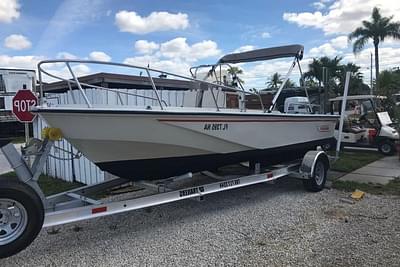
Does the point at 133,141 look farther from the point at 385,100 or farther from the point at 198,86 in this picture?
the point at 385,100

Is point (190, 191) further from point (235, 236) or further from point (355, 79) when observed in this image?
point (355, 79)

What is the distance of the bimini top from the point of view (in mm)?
6758

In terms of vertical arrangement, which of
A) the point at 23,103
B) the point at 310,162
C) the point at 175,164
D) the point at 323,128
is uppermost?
the point at 23,103

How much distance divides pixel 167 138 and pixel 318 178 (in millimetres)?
3246

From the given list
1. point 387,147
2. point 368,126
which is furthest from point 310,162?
point 368,126

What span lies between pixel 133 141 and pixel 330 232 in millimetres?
2550

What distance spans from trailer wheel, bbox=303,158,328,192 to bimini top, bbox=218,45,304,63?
1.97m

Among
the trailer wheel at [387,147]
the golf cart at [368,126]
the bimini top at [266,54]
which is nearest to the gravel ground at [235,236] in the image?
the bimini top at [266,54]

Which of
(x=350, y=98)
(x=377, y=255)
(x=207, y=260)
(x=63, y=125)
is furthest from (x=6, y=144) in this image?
(x=350, y=98)

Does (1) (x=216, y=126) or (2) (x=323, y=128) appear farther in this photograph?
(2) (x=323, y=128)

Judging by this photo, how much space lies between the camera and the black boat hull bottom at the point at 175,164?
4.54m

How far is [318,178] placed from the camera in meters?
6.52

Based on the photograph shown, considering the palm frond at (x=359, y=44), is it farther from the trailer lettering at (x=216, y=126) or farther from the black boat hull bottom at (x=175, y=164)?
the trailer lettering at (x=216, y=126)

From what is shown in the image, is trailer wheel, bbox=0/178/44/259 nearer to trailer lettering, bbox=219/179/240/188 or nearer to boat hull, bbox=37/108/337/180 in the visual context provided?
boat hull, bbox=37/108/337/180
